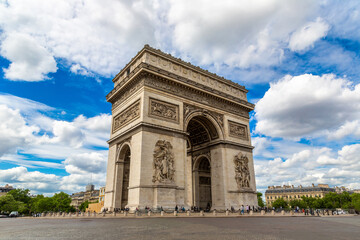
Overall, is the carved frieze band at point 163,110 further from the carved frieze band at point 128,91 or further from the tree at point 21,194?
the tree at point 21,194

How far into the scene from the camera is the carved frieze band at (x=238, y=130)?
3058 cm

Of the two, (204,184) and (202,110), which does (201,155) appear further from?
(202,110)

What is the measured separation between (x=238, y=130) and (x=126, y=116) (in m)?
14.1

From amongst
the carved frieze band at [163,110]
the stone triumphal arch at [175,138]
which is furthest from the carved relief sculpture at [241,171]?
the carved frieze band at [163,110]

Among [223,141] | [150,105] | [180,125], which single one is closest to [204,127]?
[223,141]

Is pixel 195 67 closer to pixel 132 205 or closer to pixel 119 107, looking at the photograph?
pixel 119 107

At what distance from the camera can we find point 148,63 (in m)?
25.2

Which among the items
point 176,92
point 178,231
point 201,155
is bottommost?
point 178,231

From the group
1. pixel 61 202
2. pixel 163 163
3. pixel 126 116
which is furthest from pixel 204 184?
pixel 61 202

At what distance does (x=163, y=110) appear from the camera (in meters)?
24.6

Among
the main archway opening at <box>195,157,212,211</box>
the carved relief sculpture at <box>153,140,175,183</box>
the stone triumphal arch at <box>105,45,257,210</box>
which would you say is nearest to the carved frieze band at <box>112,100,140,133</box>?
the stone triumphal arch at <box>105,45,257,210</box>

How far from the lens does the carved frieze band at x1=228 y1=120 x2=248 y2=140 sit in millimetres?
30578

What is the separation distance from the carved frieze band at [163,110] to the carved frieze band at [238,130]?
8.38 metres

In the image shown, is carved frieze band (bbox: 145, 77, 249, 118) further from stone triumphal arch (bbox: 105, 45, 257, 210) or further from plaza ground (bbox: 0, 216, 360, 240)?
plaza ground (bbox: 0, 216, 360, 240)
